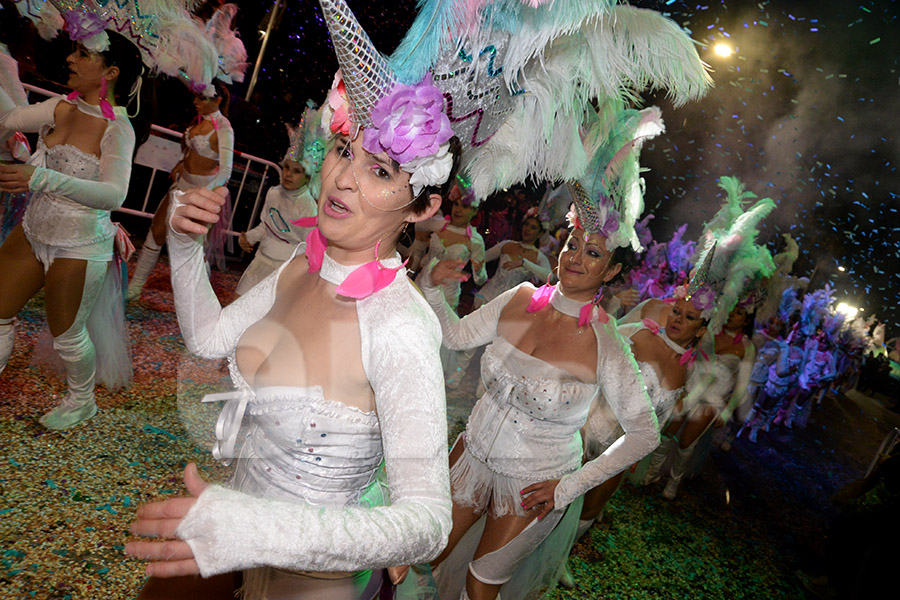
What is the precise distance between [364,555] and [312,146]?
13.9ft

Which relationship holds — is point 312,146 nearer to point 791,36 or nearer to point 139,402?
point 139,402

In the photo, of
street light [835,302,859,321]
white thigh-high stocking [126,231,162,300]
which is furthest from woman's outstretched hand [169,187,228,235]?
street light [835,302,859,321]

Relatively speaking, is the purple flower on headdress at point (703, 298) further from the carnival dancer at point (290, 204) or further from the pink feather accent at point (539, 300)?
the carnival dancer at point (290, 204)

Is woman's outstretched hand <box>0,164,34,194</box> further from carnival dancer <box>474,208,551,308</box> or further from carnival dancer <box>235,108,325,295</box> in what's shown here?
carnival dancer <box>474,208,551,308</box>

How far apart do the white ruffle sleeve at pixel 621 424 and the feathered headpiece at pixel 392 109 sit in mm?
1497

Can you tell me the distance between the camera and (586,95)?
164cm

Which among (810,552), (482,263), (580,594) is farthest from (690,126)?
(580,594)

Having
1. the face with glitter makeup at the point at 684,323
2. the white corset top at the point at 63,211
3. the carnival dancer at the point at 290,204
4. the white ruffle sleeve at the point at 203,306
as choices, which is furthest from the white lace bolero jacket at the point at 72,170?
the face with glitter makeup at the point at 684,323

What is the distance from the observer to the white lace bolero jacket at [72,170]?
2920 millimetres

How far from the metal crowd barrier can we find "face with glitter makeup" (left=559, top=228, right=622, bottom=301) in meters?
5.58

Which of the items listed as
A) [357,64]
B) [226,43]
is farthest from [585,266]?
[226,43]

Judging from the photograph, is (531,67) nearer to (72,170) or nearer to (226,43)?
(72,170)

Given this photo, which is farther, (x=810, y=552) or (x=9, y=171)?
(x=810, y=552)

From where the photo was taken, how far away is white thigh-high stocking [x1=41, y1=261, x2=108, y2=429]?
311cm
